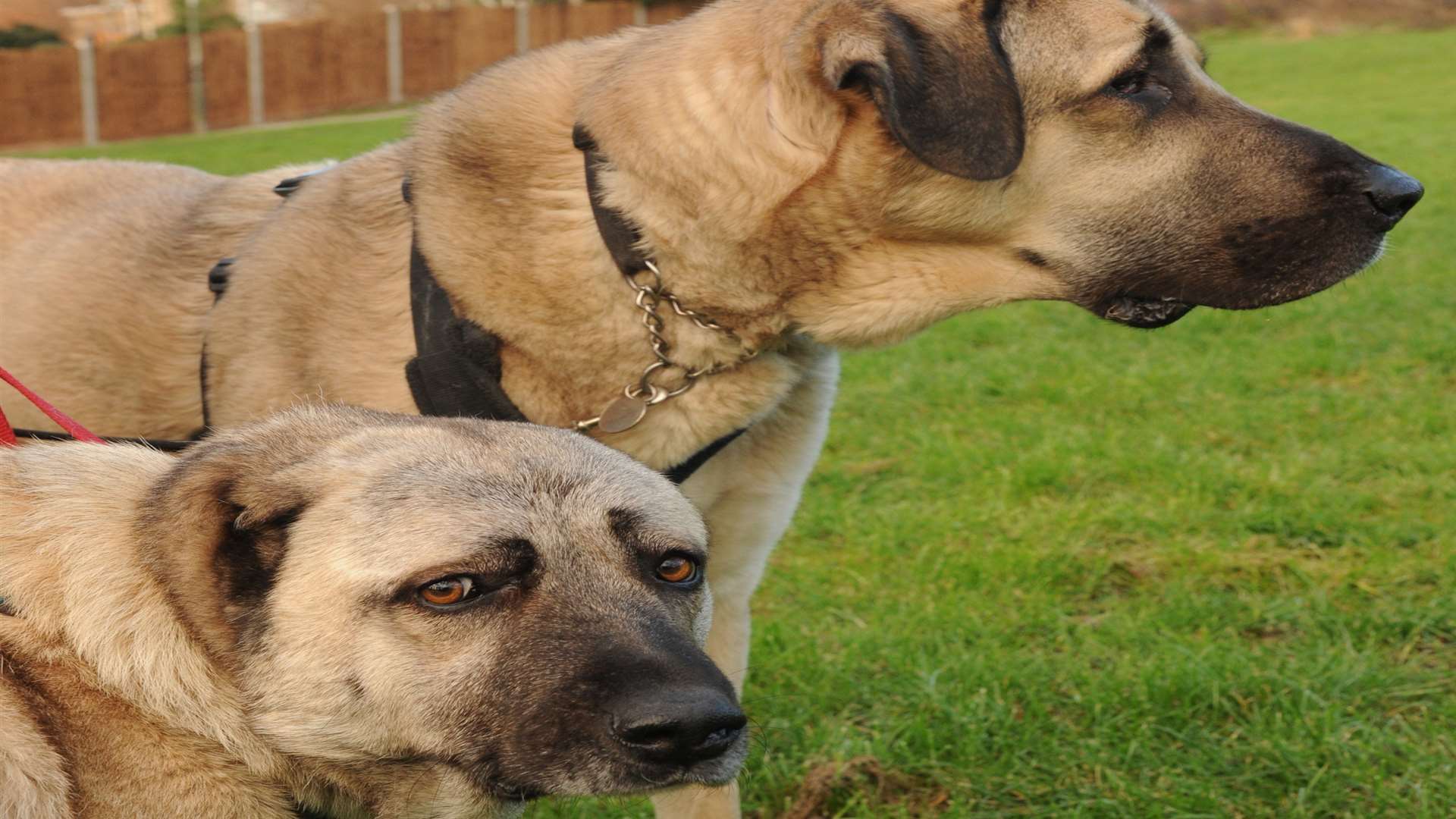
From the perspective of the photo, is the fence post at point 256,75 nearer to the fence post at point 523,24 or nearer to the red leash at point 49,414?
the fence post at point 523,24

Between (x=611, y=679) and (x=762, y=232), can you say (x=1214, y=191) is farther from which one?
(x=611, y=679)

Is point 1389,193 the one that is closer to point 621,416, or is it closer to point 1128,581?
point 621,416

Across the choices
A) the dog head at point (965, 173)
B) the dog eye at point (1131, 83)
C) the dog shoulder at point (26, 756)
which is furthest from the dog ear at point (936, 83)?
the dog shoulder at point (26, 756)

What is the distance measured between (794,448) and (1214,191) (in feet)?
3.73

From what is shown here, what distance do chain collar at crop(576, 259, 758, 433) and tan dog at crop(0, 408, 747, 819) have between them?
2.22ft

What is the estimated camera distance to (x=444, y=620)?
230cm

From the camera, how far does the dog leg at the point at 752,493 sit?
3.41 meters

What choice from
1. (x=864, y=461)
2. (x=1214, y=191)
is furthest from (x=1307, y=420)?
(x=1214, y=191)

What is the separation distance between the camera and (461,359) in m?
3.18

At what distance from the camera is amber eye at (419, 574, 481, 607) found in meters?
2.28

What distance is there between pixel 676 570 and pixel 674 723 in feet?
1.49

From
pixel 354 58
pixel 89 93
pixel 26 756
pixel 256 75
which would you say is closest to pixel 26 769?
pixel 26 756

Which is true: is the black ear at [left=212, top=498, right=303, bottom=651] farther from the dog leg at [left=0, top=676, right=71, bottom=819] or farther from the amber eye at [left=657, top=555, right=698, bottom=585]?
the amber eye at [left=657, top=555, right=698, bottom=585]

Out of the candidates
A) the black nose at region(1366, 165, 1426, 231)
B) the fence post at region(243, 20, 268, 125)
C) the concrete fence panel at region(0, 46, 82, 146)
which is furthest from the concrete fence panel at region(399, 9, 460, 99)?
the black nose at region(1366, 165, 1426, 231)
